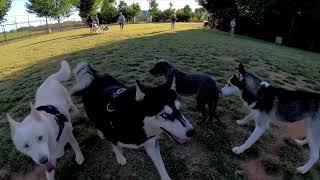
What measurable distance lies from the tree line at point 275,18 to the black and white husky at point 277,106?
82.0ft

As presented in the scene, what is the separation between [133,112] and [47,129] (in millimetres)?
1015

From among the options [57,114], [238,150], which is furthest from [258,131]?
[57,114]

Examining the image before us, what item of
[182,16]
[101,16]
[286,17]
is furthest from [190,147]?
[182,16]

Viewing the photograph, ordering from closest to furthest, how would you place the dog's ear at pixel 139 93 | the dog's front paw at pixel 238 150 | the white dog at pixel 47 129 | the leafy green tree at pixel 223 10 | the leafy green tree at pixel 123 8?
the dog's ear at pixel 139 93 → the white dog at pixel 47 129 → the dog's front paw at pixel 238 150 → the leafy green tree at pixel 223 10 → the leafy green tree at pixel 123 8

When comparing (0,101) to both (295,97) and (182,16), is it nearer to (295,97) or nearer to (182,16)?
(295,97)

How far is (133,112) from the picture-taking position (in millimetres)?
3234

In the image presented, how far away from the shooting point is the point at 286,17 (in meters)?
28.4

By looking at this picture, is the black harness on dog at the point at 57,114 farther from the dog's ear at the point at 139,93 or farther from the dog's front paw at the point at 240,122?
the dog's front paw at the point at 240,122

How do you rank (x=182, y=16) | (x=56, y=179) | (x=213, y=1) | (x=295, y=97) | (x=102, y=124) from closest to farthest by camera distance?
(x=102, y=124)
(x=56, y=179)
(x=295, y=97)
(x=213, y=1)
(x=182, y=16)

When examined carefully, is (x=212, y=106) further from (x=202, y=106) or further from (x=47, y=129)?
(x=47, y=129)

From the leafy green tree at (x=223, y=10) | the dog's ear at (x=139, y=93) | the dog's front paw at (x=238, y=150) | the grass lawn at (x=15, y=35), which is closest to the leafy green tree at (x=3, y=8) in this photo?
the grass lawn at (x=15, y=35)

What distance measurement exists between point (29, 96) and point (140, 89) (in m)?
5.13

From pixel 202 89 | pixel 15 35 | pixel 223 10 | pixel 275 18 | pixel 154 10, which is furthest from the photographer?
pixel 154 10

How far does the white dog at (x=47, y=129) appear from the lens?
3.07 m
